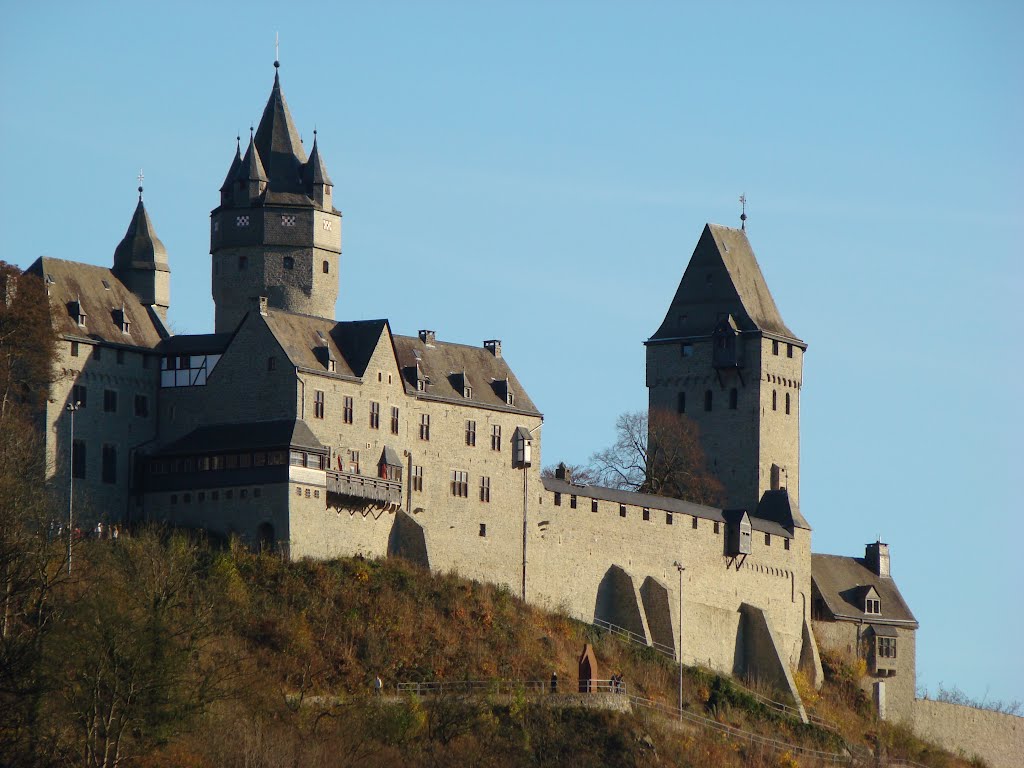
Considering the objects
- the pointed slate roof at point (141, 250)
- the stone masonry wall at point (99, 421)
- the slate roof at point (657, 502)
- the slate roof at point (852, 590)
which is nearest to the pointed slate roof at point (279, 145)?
the pointed slate roof at point (141, 250)

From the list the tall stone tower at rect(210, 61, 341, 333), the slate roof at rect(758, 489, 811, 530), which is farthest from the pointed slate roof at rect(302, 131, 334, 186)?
the slate roof at rect(758, 489, 811, 530)

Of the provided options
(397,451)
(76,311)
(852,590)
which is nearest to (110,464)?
(76,311)

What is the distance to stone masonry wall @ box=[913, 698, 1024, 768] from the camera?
4026 inches

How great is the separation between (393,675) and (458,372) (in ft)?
51.3

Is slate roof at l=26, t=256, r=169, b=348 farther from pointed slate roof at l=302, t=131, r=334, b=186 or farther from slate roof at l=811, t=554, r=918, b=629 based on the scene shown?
slate roof at l=811, t=554, r=918, b=629

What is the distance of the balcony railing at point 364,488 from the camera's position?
83125 mm

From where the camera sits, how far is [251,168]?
93.0 metres

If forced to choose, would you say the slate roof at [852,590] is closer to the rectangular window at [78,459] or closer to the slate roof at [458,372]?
the slate roof at [458,372]

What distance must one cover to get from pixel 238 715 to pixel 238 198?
26.9 metres

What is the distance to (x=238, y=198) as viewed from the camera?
305 ft

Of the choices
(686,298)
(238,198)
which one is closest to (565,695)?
(238,198)

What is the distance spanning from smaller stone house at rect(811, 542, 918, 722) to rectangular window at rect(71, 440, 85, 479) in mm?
32721

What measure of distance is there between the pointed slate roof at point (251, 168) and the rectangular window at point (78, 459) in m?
13.8

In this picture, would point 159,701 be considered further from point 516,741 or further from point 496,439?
point 496,439
